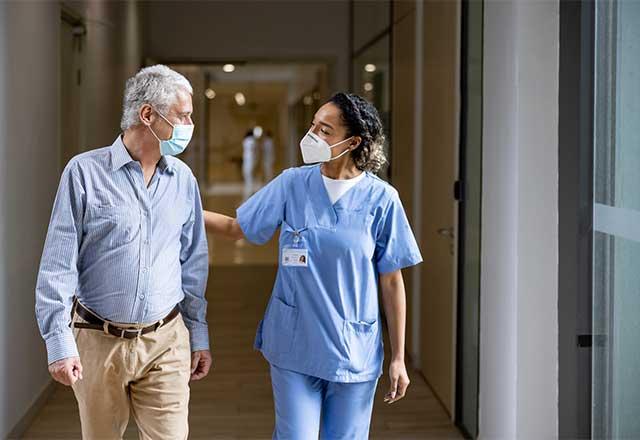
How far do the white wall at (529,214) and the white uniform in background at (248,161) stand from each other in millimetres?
2307

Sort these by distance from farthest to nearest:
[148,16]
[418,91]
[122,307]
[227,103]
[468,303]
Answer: [227,103]
[418,91]
[148,16]
[468,303]
[122,307]

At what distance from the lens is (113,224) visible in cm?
240

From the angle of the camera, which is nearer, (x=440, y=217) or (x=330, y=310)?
(x=330, y=310)

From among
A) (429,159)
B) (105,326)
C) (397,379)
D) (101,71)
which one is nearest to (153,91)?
(105,326)

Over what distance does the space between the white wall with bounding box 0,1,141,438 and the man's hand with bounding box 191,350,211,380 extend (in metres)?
1.42

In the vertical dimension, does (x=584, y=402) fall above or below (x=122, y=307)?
below

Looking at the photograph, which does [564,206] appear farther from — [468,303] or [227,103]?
[227,103]

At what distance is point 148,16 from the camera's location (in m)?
4.68

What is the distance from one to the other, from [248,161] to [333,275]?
3.92 metres

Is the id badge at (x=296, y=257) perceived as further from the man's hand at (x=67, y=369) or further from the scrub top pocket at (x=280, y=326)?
the man's hand at (x=67, y=369)

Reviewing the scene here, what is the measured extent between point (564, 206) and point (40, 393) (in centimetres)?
249

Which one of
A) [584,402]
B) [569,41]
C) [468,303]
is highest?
[569,41]

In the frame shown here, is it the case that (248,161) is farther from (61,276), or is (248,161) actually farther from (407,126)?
(61,276)

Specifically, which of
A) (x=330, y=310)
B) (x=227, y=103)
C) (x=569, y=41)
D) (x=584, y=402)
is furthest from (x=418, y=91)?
(x=330, y=310)
